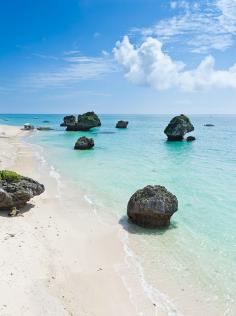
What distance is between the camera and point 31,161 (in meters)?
38.4

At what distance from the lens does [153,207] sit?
16.7 m

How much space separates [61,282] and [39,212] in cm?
740

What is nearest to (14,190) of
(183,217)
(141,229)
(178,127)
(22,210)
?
(22,210)

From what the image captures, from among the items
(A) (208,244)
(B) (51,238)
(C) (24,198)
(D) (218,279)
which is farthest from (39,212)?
(D) (218,279)

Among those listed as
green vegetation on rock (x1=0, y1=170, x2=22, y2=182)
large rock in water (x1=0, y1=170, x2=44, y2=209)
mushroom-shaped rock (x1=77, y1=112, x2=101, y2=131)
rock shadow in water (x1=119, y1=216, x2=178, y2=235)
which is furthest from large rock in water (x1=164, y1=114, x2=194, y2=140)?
green vegetation on rock (x1=0, y1=170, x2=22, y2=182)

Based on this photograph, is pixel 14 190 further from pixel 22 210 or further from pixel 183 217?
pixel 183 217

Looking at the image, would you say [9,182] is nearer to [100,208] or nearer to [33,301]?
[100,208]

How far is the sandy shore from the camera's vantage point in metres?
10.3

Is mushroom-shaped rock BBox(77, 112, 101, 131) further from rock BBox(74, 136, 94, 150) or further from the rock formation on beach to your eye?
rock BBox(74, 136, 94, 150)

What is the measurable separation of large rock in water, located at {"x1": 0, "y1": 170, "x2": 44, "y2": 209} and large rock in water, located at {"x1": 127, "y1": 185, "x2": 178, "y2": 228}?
522 cm

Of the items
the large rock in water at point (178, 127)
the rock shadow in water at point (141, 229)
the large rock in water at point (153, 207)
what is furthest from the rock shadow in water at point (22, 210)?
the large rock in water at point (178, 127)

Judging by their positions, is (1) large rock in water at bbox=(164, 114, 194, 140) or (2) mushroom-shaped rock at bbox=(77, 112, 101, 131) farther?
(2) mushroom-shaped rock at bbox=(77, 112, 101, 131)

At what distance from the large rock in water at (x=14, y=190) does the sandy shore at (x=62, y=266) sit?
642 millimetres

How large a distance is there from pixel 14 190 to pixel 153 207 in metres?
6.83
